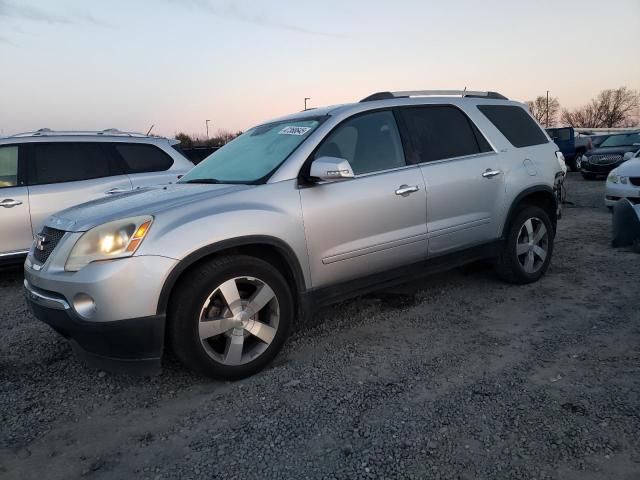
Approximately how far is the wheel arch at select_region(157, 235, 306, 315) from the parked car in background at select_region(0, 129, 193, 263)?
105 inches

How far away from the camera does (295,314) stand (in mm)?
3441

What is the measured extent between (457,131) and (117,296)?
10.2 ft

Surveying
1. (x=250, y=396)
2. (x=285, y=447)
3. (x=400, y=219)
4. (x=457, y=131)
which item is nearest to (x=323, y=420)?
(x=285, y=447)

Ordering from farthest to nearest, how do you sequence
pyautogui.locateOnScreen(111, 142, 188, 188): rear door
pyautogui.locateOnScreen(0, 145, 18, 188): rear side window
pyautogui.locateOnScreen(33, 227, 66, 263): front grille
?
pyautogui.locateOnScreen(111, 142, 188, 188): rear door → pyautogui.locateOnScreen(0, 145, 18, 188): rear side window → pyautogui.locateOnScreen(33, 227, 66, 263): front grille

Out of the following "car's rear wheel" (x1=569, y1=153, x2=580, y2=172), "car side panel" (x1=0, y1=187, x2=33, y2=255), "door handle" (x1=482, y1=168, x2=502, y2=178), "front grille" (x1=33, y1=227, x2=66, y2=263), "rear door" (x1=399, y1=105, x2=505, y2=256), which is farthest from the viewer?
"car's rear wheel" (x1=569, y1=153, x2=580, y2=172)

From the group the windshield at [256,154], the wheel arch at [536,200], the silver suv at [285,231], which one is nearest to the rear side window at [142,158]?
the windshield at [256,154]

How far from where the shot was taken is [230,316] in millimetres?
2926

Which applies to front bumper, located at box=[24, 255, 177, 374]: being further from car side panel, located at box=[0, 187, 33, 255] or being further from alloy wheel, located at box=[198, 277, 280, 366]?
car side panel, located at box=[0, 187, 33, 255]

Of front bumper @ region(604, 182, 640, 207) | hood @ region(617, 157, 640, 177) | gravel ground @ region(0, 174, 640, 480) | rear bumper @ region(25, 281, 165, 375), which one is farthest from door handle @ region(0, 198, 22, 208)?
hood @ region(617, 157, 640, 177)

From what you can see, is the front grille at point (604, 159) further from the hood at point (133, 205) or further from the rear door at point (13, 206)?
the rear door at point (13, 206)

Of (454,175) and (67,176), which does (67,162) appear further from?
(454,175)

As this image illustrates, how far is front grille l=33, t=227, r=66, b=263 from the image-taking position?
2971mm

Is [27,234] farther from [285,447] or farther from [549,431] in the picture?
[549,431]

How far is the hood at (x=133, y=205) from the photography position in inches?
112
